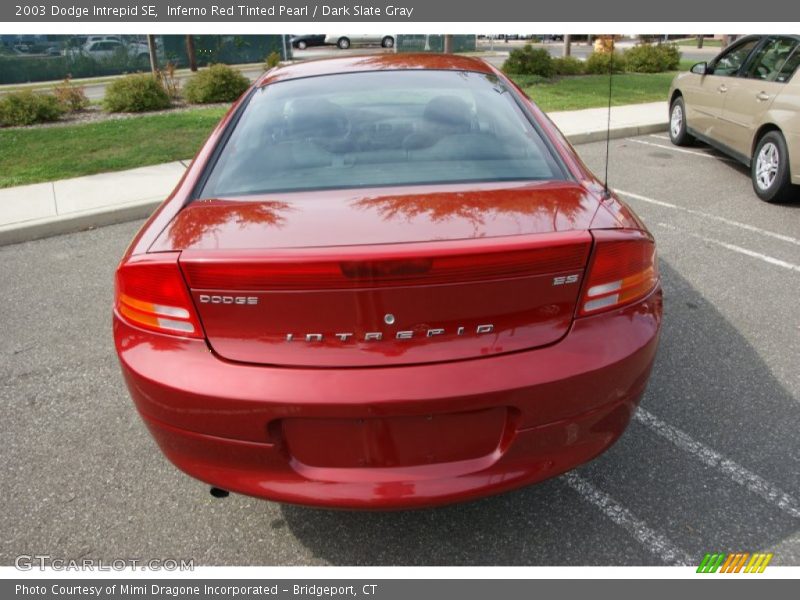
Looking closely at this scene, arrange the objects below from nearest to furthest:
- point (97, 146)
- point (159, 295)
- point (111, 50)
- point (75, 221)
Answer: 1. point (159, 295)
2. point (75, 221)
3. point (97, 146)
4. point (111, 50)

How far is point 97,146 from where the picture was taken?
833cm

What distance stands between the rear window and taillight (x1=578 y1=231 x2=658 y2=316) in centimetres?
48

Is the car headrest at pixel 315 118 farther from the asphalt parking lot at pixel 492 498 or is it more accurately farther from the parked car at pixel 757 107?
the parked car at pixel 757 107

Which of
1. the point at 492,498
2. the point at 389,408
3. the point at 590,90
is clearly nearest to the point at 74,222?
the point at 492,498

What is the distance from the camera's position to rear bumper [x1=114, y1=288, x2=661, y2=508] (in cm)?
177

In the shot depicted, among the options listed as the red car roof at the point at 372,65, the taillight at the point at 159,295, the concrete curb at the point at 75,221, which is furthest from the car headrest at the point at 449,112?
the concrete curb at the point at 75,221

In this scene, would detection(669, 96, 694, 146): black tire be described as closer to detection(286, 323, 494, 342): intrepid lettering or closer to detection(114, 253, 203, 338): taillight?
detection(286, 323, 494, 342): intrepid lettering

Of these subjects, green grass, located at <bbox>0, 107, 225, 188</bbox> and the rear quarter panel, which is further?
green grass, located at <bbox>0, 107, 225, 188</bbox>

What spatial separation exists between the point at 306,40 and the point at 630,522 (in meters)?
37.6

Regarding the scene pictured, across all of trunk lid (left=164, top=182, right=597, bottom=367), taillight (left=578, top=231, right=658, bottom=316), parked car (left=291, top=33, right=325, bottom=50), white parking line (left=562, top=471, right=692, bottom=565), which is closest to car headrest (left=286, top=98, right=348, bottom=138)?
trunk lid (left=164, top=182, right=597, bottom=367)

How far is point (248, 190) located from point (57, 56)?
26.6 metres

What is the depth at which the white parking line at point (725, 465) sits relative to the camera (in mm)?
2375

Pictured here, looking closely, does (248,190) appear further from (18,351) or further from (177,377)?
(18,351)

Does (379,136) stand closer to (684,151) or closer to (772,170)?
(772,170)
